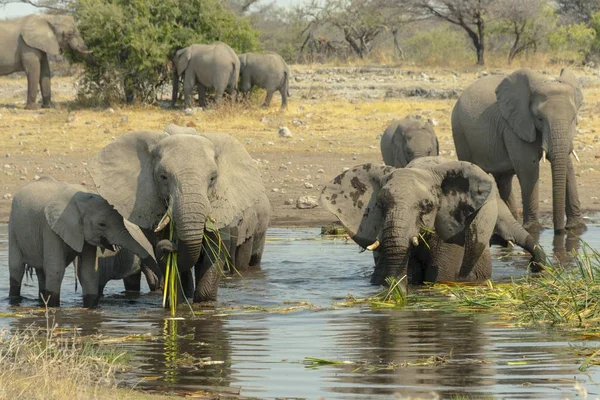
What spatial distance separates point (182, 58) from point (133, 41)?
955 mm

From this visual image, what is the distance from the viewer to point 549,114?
12109 mm

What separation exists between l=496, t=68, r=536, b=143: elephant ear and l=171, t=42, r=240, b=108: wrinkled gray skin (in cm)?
905

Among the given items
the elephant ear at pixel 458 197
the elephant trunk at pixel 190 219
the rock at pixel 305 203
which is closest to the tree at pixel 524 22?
the rock at pixel 305 203

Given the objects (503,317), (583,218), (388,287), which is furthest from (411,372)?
(583,218)

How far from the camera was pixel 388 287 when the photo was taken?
8758mm

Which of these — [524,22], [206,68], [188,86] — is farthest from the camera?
[524,22]

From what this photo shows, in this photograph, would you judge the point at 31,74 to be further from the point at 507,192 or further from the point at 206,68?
the point at 507,192

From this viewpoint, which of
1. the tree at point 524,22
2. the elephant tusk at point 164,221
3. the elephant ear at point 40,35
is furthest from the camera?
the tree at point 524,22

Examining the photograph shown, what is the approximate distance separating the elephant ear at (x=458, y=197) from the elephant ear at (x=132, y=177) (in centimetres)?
207

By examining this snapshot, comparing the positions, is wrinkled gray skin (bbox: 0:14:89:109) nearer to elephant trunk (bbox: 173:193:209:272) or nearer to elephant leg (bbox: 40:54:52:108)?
elephant leg (bbox: 40:54:52:108)

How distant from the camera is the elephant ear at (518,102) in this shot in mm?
12500

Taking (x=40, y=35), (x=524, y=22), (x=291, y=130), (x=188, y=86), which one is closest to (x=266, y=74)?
(x=188, y=86)

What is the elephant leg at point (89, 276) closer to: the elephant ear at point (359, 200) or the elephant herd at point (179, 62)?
the elephant ear at point (359, 200)

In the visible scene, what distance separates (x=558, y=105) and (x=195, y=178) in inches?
207
